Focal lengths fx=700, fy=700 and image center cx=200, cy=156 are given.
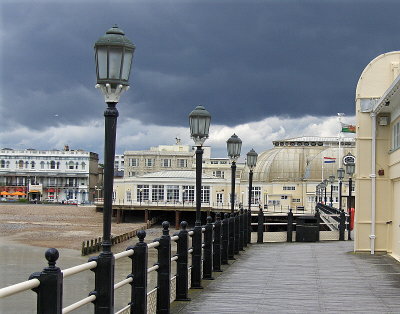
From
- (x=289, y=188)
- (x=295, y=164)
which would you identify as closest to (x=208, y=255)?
(x=289, y=188)

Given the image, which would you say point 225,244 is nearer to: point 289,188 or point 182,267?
point 182,267

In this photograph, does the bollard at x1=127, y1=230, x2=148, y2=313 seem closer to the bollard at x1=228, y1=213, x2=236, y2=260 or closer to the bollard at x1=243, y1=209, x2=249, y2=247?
the bollard at x1=228, y1=213, x2=236, y2=260

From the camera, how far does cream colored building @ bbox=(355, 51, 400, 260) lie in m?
18.5

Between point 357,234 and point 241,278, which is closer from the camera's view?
point 241,278

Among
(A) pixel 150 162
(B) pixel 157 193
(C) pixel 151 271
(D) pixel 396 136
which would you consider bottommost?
(C) pixel 151 271

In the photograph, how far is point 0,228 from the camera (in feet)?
235

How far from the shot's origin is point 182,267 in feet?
35.0

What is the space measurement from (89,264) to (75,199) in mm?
124540

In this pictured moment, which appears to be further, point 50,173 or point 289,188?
point 50,173

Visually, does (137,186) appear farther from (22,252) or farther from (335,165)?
(22,252)

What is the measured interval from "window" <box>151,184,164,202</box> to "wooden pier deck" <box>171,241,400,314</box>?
7350 centimetres

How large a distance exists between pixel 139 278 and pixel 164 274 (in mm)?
1412

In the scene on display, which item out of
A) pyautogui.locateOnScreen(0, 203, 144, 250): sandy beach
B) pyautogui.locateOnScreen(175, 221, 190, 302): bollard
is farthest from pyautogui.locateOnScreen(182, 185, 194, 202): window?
pyautogui.locateOnScreen(175, 221, 190, 302): bollard

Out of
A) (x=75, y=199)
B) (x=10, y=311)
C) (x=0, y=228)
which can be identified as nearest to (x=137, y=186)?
(x=0, y=228)
